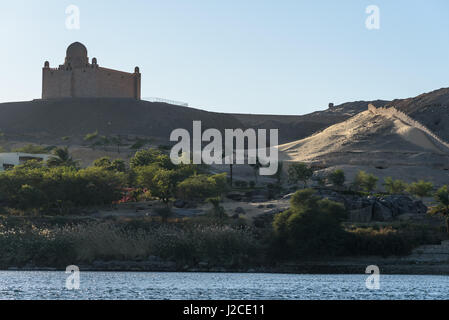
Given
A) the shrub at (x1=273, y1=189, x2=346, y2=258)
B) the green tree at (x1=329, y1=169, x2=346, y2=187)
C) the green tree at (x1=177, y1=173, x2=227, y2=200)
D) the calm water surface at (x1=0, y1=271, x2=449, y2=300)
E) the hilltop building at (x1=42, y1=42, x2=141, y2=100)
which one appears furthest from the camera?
the hilltop building at (x1=42, y1=42, x2=141, y2=100)

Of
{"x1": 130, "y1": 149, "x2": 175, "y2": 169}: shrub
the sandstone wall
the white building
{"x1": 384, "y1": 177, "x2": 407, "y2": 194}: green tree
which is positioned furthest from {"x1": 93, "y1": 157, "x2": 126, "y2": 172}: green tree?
the sandstone wall

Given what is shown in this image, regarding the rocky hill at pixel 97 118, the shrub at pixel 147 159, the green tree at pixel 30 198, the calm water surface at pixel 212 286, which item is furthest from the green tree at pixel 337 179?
the rocky hill at pixel 97 118

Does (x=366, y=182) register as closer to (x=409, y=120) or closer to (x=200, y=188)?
(x=200, y=188)

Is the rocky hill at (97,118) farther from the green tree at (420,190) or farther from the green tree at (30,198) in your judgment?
the green tree at (30,198)

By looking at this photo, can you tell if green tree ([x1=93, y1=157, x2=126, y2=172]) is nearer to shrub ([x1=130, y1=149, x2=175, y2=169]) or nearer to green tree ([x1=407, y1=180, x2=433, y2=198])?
shrub ([x1=130, y1=149, x2=175, y2=169])

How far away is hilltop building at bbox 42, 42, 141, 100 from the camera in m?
139

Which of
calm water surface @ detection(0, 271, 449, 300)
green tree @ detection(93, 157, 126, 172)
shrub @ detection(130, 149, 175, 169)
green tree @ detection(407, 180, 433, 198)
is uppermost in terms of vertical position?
shrub @ detection(130, 149, 175, 169)

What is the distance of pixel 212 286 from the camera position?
39.5 m

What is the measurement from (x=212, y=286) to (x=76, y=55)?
104 m

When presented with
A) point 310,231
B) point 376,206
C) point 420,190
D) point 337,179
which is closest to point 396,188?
point 420,190

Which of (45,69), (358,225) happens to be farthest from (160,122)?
(358,225)
